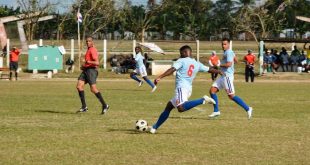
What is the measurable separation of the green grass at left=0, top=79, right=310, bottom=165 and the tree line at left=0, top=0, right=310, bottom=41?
38089 mm

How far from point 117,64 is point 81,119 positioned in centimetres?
3163

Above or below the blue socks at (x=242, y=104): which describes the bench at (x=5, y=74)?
below

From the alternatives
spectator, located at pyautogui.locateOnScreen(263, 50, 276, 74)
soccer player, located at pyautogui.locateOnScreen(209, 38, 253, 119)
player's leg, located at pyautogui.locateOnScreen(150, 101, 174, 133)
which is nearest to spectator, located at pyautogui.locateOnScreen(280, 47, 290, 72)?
spectator, located at pyautogui.locateOnScreen(263, 50, 276, 74)

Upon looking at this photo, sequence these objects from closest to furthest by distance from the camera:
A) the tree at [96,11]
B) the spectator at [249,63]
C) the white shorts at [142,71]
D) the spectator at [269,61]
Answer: the white shorts at [142,71] < the spectator at [249,63] < the spectator at [269,61] < the tree at [96,11]

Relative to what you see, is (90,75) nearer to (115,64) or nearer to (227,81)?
(227,81)

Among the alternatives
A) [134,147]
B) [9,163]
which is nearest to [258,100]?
[134,147]

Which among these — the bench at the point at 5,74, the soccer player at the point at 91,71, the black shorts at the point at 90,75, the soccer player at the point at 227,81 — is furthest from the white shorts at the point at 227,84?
the bench at the point at 5,74

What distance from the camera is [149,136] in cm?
1268

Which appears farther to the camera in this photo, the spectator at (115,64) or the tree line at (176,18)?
the tree line at (176,18)

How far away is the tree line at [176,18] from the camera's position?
194ft

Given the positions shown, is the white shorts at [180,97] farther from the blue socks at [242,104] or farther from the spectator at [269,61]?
the spectator at [269,61]

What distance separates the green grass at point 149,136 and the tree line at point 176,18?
1500 inches

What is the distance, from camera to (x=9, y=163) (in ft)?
31.0

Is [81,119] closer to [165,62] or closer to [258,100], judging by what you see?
[258,100]
